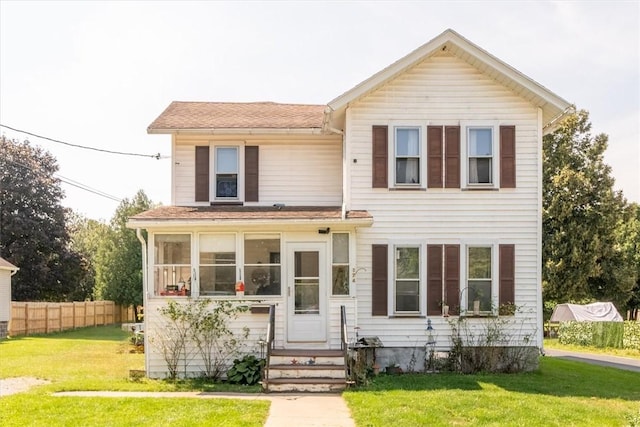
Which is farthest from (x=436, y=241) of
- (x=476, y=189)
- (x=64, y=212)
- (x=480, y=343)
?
(x=64, y=212)

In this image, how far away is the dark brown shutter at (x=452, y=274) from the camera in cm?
1441

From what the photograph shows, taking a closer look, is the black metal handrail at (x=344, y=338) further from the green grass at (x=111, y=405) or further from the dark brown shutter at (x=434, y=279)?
the dark brown shutter at (x=434, y=279)

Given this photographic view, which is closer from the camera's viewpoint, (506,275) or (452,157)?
(506,275)

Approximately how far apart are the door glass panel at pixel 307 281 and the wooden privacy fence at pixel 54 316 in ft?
66.5

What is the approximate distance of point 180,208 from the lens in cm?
1540

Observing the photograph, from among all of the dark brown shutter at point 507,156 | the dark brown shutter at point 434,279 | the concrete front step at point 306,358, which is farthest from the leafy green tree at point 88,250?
the dark brown shutter at point 507,156

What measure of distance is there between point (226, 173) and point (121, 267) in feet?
85.4

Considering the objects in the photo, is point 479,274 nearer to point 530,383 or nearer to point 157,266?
point 530,383

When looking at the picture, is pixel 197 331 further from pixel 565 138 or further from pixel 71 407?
pixel 565 138

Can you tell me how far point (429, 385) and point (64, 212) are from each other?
113 feet

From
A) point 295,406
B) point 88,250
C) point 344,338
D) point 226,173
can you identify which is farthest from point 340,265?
point 88,250

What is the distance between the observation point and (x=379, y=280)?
14.4 metres

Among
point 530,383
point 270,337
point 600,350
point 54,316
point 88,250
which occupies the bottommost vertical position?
point 600,350

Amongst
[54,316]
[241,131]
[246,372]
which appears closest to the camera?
[246,372]
